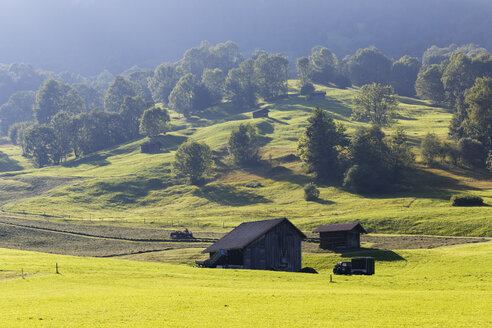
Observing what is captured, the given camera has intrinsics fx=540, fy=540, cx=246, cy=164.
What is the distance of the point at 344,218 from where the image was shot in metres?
101

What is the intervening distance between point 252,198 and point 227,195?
786 cm

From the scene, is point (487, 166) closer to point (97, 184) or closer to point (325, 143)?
point (325, 143)

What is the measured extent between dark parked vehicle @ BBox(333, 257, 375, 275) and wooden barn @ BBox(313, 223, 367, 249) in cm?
1730

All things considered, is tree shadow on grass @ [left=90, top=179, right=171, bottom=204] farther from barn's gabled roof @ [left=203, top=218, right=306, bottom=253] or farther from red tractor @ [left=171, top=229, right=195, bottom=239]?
barn's gabled roof @ [left=203, top=218, right=306, bottom=253]

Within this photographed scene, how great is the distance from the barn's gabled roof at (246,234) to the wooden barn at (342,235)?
882 centimetres

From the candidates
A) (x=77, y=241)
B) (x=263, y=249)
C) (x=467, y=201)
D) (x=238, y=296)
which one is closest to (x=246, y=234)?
(x=263, y=249)

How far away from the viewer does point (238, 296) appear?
37938 mm

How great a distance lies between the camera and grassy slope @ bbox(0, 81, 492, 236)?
3723 inches

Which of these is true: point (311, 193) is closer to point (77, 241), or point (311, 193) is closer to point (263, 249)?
point (77, 241)

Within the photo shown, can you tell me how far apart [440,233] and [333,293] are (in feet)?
164

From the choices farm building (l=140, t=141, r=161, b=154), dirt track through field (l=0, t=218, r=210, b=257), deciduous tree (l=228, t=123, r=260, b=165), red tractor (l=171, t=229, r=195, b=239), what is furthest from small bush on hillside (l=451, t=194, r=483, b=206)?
farm building (l=140, t=141, r=161, b=154)

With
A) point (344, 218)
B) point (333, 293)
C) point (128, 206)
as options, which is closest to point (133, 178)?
point (128, 206)

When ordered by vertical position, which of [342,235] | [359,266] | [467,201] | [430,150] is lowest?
[359,266]

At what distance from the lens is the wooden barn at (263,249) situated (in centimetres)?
6725
